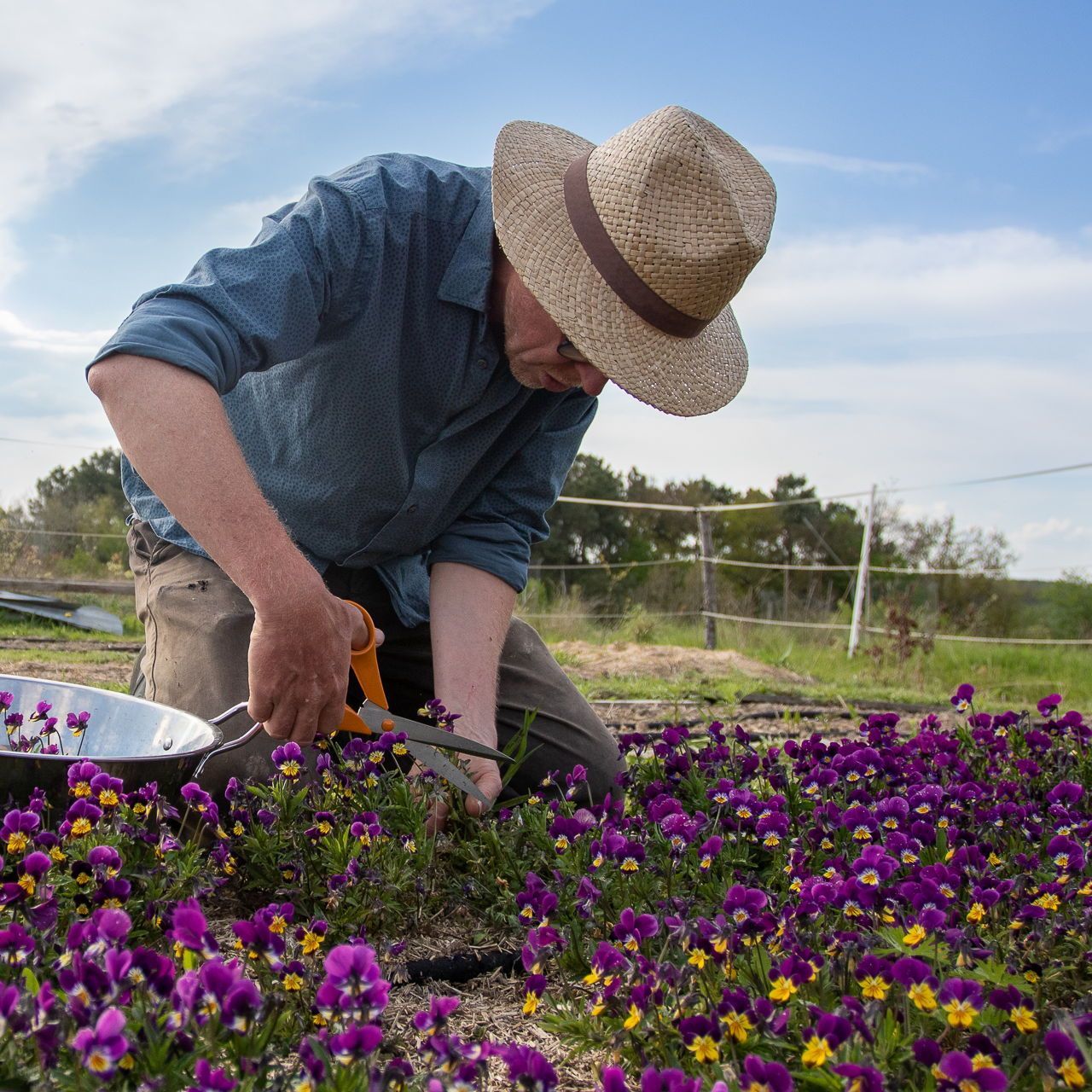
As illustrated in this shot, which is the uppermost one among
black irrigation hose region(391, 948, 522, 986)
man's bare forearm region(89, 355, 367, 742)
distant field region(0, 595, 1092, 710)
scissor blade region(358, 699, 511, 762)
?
man's bare forearm region(89, 355, 367, 742)

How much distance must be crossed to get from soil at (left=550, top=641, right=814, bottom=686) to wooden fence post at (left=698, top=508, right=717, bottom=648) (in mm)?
1655

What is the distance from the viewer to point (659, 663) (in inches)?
374

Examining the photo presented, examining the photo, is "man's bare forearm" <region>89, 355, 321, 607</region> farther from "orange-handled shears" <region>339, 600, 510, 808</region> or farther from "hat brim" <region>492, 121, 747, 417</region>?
"hat brim" <region>492, 121, 747, 417</region>

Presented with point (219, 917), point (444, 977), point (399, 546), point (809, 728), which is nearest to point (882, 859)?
point (444, 977)

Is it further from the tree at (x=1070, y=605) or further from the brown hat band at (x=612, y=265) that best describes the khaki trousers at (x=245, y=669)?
the tree at (x=1070, y=605)

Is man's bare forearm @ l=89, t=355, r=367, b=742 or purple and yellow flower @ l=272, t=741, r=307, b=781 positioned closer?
man's bare forearm @ l=89, t=355, r=367, b=742

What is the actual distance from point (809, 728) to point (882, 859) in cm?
382

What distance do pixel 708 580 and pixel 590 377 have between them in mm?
10607

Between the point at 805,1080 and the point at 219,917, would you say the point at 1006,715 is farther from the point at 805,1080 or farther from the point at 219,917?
the point at 219,917

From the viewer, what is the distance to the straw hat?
252 centimetres

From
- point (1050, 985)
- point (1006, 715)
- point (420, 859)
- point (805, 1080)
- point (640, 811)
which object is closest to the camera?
point (805, 1080)

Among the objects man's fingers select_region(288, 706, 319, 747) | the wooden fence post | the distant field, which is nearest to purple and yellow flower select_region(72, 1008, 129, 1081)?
man's fingers select_region(288, 706, 319, 747)

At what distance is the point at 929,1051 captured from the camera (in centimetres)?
133

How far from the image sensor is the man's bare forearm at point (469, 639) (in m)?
3.21
